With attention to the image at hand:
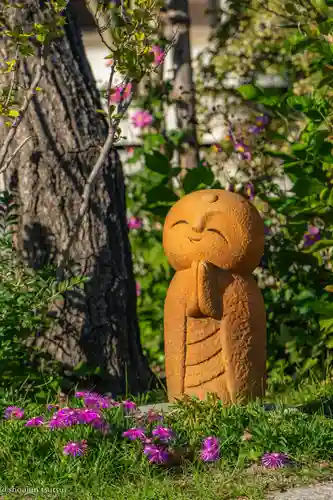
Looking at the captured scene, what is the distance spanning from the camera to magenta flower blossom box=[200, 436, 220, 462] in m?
4.00

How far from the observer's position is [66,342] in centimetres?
566

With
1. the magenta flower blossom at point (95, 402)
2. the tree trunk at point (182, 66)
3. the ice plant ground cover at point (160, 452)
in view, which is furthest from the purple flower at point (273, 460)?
the tree trunk at point (182, 66)

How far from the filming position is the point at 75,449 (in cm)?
387

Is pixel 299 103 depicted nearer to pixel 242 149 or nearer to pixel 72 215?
pixel 242 149

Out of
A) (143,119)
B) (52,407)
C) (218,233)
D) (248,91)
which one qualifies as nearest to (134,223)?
(143,119)

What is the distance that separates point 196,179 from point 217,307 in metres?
1.66

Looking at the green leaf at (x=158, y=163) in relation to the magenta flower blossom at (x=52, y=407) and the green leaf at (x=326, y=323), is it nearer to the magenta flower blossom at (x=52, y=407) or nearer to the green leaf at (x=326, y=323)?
the green leaf at (x=326, y=323)

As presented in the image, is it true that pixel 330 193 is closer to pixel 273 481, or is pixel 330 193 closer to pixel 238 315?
pixel 238 315

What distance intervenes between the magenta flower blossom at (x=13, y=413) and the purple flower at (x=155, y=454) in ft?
2.31

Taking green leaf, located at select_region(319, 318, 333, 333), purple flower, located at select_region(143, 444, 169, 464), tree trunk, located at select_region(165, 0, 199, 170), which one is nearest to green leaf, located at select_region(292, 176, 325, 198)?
green leaf, located at select_region(319, 318, 333, 333)

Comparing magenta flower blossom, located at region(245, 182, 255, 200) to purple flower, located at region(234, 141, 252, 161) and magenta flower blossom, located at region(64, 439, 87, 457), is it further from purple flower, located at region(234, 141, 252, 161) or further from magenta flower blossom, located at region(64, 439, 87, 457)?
magenta flower blossom, located at region(64, 439, 87, 457)

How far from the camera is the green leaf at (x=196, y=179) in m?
6.16

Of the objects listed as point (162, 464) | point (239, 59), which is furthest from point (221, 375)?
point (239, 59)

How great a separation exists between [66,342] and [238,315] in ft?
4.54
